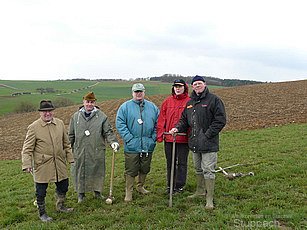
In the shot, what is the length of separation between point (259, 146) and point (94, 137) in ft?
25.8

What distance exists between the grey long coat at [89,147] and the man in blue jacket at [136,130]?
35 centimetres

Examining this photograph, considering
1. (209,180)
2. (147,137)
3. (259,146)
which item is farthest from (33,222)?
(259,146)

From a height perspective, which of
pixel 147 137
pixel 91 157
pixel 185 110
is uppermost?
pixel 185 110

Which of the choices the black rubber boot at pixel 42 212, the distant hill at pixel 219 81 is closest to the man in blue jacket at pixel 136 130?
the black rubber boot at pixel 42 212

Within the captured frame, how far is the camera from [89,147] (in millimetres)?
7250

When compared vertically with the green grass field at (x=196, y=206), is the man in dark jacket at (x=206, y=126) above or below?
above

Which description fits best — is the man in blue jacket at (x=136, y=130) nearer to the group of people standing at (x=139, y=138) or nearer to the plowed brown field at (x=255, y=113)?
the group of people standing at (x=139, y=138)

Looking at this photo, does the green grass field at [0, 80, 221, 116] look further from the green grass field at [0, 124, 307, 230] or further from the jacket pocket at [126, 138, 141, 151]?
the jacket pocket at [126, 138, 141, 151]

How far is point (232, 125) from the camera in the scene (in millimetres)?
20797

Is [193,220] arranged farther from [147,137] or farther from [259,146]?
[259,146]

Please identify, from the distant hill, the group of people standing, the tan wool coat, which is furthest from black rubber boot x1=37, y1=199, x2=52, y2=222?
the distant hill

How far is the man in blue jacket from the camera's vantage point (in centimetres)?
722

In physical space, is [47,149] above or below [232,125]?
above

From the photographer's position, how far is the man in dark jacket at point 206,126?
253 inches
